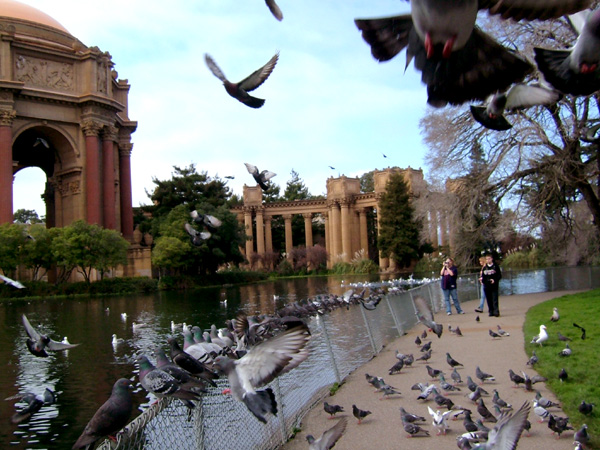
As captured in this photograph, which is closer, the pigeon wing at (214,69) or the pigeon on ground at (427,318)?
the pigeon wing at (214,69)

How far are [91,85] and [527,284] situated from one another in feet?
138

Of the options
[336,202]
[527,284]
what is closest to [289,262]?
[336,202]

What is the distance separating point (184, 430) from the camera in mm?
5473

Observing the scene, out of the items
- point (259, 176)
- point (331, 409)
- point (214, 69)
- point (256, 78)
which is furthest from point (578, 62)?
point (259, 176)

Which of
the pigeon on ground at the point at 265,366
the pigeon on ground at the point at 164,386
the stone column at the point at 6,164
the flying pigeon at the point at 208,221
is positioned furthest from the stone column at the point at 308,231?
the pigeon on ground at the point at 265,366

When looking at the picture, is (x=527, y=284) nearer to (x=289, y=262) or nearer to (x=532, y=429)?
(x=532, y=429)

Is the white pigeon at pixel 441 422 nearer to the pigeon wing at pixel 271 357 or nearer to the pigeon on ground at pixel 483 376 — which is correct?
the pigeon on ground at pixel 483 376

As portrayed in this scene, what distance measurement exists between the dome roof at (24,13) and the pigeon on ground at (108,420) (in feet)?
195

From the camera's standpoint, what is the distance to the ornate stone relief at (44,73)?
51.6 metres

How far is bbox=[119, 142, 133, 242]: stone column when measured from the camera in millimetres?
63250

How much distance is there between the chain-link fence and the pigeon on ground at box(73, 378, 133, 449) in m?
0.21

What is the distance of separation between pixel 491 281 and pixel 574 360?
23.3ft

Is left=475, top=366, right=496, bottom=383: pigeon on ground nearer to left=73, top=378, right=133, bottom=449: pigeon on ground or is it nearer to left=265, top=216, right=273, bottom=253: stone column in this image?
left=73, top=378, right=133, bottom=449: pigeon on ground

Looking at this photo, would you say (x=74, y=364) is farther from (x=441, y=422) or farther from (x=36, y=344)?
(x=441, y=422)
